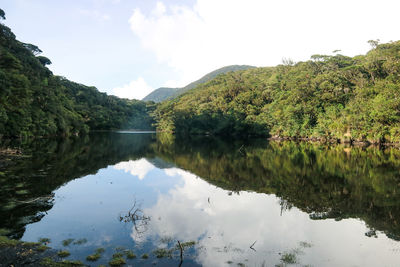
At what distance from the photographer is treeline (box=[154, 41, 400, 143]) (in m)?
58.9

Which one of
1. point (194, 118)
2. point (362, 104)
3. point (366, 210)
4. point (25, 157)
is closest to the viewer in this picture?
point (366, 210)

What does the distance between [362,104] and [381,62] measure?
106 feet

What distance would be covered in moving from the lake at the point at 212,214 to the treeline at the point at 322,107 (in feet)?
128

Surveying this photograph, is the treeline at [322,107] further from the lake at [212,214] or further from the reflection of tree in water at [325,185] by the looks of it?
the lake at [212,214]

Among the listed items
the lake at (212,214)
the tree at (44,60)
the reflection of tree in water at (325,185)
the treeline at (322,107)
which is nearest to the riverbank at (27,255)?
the lake at (212,214)

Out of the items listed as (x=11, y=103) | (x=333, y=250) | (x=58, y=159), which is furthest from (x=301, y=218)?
(x=11, y=103)

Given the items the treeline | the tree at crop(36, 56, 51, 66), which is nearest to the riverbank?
the treeline

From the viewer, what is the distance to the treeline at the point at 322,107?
5888 cm

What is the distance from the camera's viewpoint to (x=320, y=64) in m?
124

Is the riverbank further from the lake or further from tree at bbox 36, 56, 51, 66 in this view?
tree at bbox 36, 56, 51, 66

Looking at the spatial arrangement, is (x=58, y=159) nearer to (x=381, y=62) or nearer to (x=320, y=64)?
(x=381, y=62)

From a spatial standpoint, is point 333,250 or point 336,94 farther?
point 336,94

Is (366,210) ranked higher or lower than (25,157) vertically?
lower

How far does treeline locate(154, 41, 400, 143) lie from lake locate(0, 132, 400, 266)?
3913 centimetres
